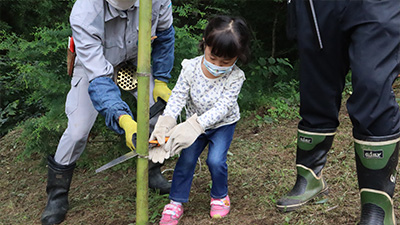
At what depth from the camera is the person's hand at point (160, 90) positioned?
306cm

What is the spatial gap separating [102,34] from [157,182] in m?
1.35

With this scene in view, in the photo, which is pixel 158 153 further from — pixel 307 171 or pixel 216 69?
pixel 307 171

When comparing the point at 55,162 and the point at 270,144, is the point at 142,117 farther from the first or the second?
the point at 270,144

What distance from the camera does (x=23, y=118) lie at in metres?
5.95

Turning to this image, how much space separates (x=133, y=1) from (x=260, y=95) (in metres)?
3.22

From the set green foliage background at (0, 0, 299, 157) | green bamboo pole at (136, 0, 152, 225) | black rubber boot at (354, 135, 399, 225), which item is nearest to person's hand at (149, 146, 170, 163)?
green bamboo pole at (136, 0, 152, 225)

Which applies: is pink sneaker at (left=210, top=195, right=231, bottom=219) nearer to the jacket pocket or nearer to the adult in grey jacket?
the adult in grey jacket

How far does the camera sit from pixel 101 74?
2.52 m

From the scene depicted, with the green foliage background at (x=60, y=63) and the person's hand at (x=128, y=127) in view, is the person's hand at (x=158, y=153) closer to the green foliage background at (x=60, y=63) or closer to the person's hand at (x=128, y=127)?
the person's hand at (x=128, y=127)

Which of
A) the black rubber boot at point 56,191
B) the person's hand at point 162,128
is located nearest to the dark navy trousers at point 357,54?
the person's hand at point 162,128

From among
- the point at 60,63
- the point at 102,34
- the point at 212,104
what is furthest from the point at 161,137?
the point at 60,63

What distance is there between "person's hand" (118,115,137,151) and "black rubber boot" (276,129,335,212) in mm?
1078

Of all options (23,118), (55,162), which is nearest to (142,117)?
(55,162)

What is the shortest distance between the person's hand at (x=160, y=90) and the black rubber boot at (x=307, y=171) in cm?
109
